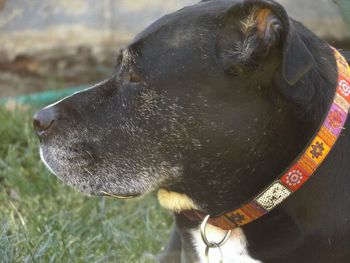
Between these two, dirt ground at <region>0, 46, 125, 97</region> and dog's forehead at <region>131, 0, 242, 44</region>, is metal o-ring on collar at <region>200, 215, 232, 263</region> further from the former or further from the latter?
dirt ground at <region>0, 46, 125, 97</region>

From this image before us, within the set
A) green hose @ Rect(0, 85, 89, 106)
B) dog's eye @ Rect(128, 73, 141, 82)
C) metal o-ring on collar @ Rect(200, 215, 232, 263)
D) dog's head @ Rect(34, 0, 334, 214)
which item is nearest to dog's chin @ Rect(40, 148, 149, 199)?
dog's head @ Rect(34, 0, 334, 214)

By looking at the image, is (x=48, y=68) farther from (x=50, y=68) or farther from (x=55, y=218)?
(x=55, y=218)

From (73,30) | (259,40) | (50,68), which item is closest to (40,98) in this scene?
(50,68)

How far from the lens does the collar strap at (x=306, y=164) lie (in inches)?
109

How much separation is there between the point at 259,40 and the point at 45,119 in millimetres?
812

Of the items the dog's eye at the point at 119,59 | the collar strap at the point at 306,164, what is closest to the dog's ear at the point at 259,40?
the collar strap at the point at 306,164

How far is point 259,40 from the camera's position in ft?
9.12

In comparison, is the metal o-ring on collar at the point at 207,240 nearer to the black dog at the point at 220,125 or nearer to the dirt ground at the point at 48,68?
the black dog at the point at 220,125

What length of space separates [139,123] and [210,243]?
0.53 metres

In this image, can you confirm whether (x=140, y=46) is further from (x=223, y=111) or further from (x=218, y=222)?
(x=218, y=222)

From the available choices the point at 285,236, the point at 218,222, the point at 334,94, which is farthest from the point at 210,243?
the point at 334,94

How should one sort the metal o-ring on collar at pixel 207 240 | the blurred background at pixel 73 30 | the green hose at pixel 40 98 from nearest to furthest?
the metal o-ring on collar at pixel 207 240
the green hose at pixel 40 98
the blurred background at pixel 73 30

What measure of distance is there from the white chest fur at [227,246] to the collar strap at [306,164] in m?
0.11

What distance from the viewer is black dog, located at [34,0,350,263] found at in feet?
9.21
